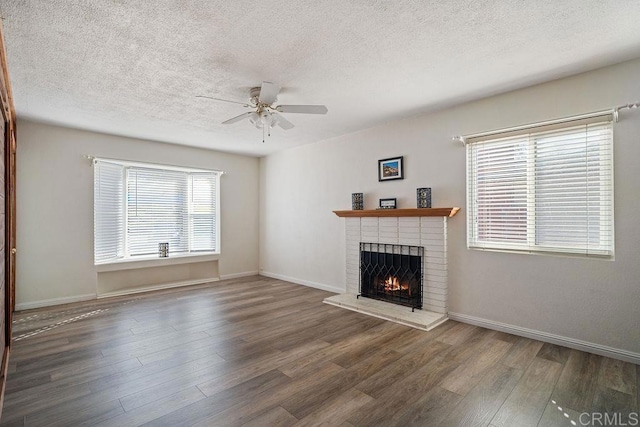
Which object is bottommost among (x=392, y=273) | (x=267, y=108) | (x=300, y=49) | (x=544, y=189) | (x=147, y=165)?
(x=392, y=273)

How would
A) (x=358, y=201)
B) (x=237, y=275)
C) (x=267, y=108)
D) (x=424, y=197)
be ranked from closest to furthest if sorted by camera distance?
(x=267, y=108) → (x=424, y=197) → (x=358, y=201) → (x=237, y=275)

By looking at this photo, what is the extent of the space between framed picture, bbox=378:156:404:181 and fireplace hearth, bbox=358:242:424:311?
3.18ft

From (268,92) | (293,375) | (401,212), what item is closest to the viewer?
(293,375)

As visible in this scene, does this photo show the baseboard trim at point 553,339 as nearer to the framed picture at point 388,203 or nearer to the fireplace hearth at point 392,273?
the fireplace hearth at point 392,273

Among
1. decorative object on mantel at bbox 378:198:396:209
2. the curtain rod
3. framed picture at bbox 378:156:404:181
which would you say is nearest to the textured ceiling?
the curtain rod

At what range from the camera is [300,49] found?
2.48 m

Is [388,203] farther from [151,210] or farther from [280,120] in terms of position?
[151,210]

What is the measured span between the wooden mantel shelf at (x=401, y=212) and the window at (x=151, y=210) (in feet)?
9.26

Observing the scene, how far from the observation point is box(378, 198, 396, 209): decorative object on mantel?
14.2 feet

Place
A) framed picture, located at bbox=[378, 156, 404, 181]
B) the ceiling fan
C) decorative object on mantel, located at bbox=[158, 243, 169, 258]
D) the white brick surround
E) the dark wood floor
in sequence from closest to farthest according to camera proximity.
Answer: the dark wood floor < the ceiling fan < the white brick surround < framed picture, located at bbox=[378, 156, 404, 181] < decorative object on mantel, located at bbox=[158, 243, 169, 258]

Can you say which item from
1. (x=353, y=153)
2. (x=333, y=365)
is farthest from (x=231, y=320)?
(x=353, y=153)

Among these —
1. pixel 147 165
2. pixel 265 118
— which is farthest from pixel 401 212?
pixel 147 165

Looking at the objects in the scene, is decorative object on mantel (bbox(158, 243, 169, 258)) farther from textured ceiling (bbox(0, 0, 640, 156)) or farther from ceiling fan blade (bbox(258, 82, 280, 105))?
ceiling fan blade (bbox(258, 82, 280, 105))

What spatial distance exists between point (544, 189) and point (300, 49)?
2762 mm
